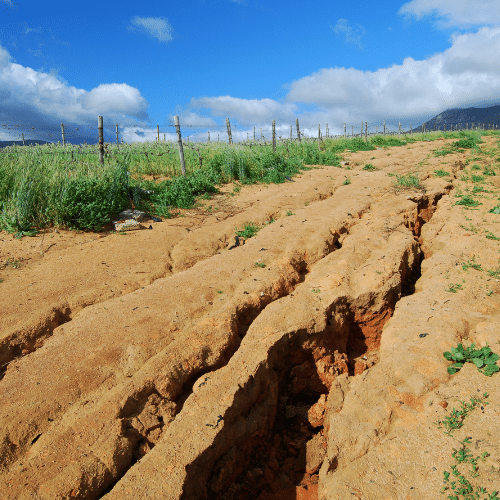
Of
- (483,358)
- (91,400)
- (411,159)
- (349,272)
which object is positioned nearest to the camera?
(91,400)

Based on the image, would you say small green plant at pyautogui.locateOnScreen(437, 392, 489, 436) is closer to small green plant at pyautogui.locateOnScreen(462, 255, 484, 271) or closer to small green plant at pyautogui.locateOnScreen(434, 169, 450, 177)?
small green plant at pyautogui.locateOnScreen(462, 255, 484, 271)

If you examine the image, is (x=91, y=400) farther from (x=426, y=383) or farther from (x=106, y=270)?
(x=426, y=383)

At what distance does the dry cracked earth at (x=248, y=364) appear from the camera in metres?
2.21

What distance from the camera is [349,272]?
170 inches

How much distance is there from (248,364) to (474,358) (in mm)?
1927

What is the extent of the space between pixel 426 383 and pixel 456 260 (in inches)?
91.4

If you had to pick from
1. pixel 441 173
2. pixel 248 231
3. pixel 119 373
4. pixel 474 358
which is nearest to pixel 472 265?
pixel 474 358

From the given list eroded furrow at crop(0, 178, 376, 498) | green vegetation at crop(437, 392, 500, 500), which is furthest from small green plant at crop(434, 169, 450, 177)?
green vegetation at crop(437, 392, 500, 500)

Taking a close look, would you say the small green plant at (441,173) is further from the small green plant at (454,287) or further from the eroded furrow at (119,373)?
the eroded furrow at (119,373)

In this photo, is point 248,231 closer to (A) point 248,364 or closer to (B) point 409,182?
(A) point 248,364

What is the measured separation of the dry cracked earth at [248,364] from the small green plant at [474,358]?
0.06 meters

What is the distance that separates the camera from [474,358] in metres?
2.74

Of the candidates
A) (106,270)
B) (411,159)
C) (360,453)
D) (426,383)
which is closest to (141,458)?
(360,453)

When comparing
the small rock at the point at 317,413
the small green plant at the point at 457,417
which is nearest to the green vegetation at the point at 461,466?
the small green plant at the point at 457,417
